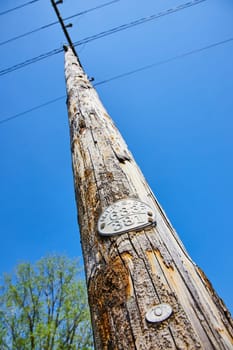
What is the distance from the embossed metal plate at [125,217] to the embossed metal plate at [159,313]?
0.95 ft

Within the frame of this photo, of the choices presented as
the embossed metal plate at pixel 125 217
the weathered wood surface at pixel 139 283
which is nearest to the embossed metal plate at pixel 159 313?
the weathered wood surface at pixel 139 283

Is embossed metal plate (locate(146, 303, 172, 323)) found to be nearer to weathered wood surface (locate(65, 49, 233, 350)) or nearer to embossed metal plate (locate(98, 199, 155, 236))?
weathered wood surface (locate(65, 49, 233, 350))

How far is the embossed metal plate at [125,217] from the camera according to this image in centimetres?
90

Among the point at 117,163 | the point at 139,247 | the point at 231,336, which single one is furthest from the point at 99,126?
the point at 231,336

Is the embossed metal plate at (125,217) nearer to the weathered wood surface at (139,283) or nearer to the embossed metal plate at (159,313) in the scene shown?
the weathered wood surface at (139,283)

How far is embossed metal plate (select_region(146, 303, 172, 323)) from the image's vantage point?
617 mm

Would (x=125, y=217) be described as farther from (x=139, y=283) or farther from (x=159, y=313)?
(x=159, y=313)

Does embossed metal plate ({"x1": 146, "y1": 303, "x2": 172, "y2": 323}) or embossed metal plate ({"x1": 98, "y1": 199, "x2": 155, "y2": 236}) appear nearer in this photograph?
embossed metal plate ({"x1": 146, "y1": 303, "x2": 172, "y2": 323})

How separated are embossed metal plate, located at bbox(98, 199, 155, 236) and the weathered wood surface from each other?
0.09 ft

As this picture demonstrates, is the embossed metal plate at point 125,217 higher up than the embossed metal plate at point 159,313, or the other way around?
the embossed metal plate at point 125,217

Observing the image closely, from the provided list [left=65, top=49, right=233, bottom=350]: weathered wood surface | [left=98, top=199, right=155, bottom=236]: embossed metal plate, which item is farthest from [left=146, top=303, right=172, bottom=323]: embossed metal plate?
[left=98, top=199, right=155, bottom=236]: embossed metal plate

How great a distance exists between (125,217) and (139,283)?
0.27 metres

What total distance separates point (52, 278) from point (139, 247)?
11.1m

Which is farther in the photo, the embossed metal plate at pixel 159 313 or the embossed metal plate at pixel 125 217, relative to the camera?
the embossed metal plate at pixel 125 217
